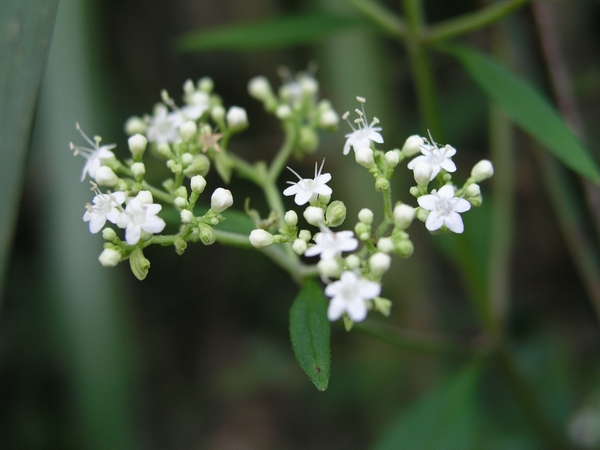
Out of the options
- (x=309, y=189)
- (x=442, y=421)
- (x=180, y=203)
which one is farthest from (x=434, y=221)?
(x=442, y=421)

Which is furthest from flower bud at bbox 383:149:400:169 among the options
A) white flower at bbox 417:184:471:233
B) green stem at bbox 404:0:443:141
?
green stem at bbox 404:0:443:141

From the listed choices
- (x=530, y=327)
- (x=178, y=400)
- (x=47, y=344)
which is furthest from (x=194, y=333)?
(x=530, y=327)

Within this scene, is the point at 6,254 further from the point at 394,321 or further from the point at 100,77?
the point at 394,321

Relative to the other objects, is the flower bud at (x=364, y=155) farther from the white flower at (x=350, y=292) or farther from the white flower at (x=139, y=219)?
the white flower at (x=139, y=219)

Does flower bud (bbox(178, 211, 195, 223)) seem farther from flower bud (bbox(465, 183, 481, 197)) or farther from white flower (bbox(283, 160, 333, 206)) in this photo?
flower bud (bbox(465, 183, 481, 197))

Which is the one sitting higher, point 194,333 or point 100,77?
point 100,77

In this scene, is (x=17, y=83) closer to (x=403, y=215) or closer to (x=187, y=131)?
(x=187, y=131)

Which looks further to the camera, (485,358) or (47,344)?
(47,344)
